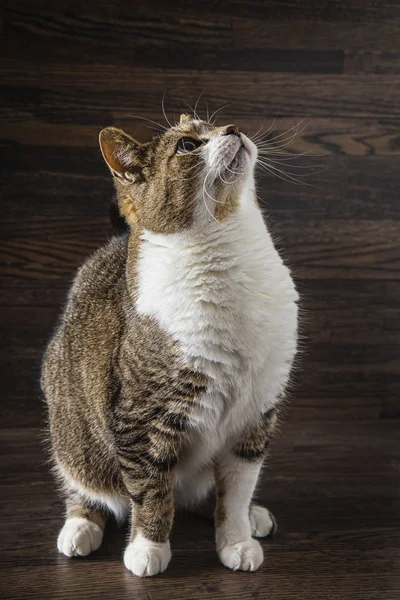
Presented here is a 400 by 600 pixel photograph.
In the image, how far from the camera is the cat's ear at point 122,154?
1.44m

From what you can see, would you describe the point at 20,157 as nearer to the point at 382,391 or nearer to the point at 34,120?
the point at 34,120

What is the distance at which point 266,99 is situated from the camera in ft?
7.18

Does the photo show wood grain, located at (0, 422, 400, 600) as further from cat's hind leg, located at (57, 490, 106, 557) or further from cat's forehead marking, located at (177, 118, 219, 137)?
cat's forehead marking, located at (177, 118, 219, 137)

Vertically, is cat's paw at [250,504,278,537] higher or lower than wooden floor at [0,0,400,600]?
lower

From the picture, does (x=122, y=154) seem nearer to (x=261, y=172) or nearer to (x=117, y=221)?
(x=117, y=221)

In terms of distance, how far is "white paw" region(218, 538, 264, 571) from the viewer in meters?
1.47

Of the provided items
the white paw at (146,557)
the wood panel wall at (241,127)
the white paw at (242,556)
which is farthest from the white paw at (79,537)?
the wood panel wall at (241,127)

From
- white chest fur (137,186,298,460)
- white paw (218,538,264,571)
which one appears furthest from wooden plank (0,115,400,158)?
white paw (218,538,264,571)

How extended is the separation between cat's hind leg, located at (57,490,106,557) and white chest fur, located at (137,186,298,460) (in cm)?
31

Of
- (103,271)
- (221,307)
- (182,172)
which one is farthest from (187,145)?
(103,271)

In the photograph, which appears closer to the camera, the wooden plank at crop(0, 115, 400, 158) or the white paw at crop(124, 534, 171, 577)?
the white paw at crop(124, 534, 171, 577)

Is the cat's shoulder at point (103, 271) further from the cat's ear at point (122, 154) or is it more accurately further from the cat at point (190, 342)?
the cat's ear at point (122, 154)

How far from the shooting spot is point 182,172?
4.63 ft

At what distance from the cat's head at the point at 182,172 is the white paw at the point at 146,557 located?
57 cm
